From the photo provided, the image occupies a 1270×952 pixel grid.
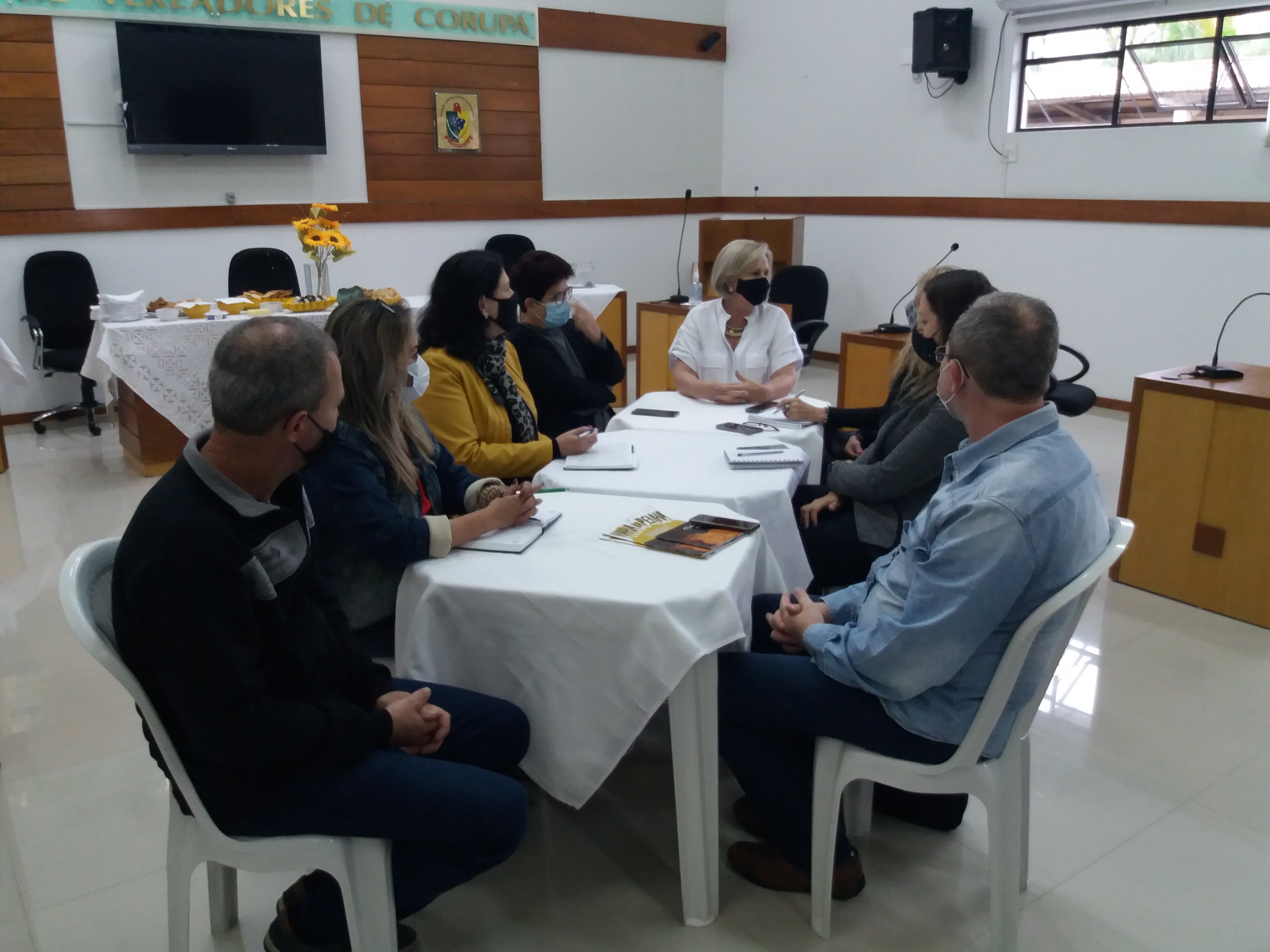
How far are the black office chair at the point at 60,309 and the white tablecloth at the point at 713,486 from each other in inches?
174

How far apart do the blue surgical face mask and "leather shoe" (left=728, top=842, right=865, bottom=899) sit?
75.1 inches

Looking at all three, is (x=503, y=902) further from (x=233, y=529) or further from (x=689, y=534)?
(x=233, y=529)

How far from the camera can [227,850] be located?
153 centimetres

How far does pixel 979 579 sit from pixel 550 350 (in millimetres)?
2042

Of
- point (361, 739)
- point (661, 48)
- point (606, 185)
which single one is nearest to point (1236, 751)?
point (361, 739)

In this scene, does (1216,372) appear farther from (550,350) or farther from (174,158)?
(174,158)

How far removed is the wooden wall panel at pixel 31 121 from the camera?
221 inches

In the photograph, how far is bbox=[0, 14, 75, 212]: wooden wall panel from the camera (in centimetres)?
562

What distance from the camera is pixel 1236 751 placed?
252 centimetres

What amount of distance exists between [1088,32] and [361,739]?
6.46 metres

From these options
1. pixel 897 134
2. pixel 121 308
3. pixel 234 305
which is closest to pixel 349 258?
pixel 234 305

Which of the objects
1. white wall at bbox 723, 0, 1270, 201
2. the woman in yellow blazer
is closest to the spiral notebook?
the woman in yellow blazer

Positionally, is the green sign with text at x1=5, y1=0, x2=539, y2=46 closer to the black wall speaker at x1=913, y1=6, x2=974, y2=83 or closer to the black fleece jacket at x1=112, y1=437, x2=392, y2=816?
the black wall speaker at x1=913, y1=6, x2=974, y2=83

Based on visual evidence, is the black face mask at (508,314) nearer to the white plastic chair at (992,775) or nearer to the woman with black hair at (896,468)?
the woman with black hair at (896,468)
